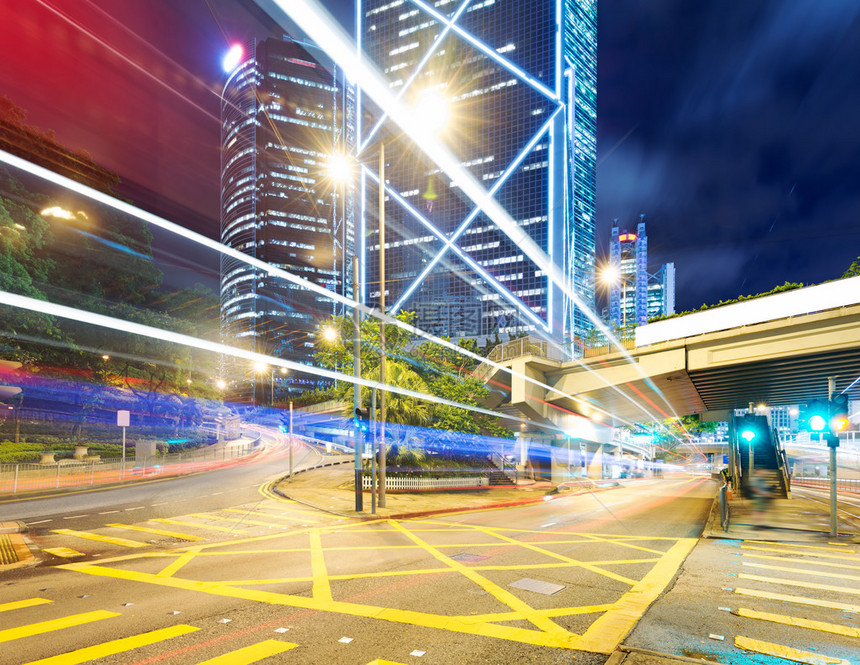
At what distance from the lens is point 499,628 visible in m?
6.67

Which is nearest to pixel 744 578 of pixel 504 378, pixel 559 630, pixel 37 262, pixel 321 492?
pixel 559 630

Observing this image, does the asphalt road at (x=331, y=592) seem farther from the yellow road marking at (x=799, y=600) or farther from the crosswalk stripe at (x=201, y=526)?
the yellow road marking at (x=799, y=600)

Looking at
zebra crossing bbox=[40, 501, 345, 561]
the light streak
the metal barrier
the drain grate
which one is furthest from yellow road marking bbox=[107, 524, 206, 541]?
the light streak

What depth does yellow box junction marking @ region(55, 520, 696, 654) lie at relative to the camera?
21.8 ft

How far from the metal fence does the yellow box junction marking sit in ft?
56.6

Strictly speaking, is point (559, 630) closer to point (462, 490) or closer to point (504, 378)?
point (462, 490)

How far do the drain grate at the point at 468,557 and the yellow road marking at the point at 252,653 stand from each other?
17.7 feet

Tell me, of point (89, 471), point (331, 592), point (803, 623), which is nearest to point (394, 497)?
point (331, 592)

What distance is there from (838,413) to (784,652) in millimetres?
10748

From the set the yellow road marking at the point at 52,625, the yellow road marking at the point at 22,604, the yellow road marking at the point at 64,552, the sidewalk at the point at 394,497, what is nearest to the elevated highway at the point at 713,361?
the sidewalk at the point at 394,497

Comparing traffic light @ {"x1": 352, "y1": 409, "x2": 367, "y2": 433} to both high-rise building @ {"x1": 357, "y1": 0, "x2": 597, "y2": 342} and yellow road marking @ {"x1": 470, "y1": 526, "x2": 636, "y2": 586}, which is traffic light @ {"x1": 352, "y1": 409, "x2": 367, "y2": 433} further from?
high-rise building @ {"x1": 357, "y1": 0, "x2": 597, "y2": 342}

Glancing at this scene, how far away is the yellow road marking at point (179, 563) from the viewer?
9422mm

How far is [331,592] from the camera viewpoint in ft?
27.0

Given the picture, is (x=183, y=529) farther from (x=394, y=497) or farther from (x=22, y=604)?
(x=394, y=497)
